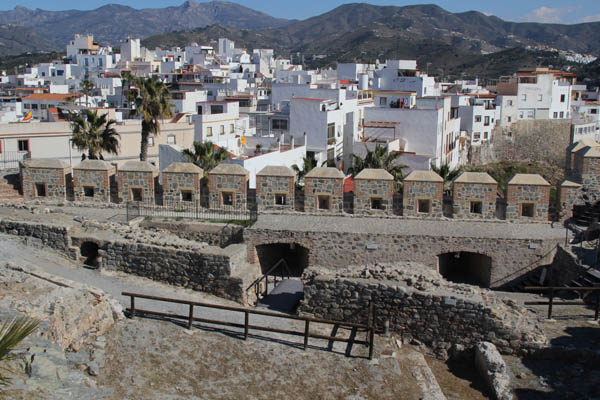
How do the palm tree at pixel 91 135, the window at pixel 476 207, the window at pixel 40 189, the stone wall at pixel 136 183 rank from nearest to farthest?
the window at pixel 476 207, the stone wall at pixel 136 183, the window at pixel 40 189, the palm tree at pixel 91 135

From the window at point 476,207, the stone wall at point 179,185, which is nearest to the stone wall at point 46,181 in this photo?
the stone wall at point 179,185

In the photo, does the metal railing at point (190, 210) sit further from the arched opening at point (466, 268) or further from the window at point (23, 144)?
the window at point (23, 144)

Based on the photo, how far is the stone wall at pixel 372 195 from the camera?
697 inches

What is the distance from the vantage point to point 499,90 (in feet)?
216

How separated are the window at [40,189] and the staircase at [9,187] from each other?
60 centimetres

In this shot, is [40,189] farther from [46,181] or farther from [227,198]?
[227,198]

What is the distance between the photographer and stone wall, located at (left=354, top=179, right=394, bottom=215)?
1770 centimetres

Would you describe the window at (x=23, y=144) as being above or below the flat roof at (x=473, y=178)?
below

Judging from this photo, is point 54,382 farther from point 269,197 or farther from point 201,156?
point 201,156

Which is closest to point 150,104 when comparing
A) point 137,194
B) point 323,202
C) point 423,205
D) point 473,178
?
point 137,194

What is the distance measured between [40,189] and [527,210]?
15.1 metres

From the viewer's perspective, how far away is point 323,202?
59.5ft

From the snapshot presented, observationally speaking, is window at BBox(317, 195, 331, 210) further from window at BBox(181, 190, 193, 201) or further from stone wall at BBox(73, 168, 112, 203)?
stone wall at BBox(73, 168, 112, 203)

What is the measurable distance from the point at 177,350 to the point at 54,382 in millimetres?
2984
